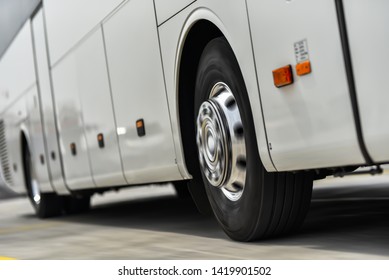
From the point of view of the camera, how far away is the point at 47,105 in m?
8.96

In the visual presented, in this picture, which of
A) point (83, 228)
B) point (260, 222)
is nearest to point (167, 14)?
point (260, 222)

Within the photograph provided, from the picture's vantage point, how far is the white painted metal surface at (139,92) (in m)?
5.46

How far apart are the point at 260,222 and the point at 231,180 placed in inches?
13.4

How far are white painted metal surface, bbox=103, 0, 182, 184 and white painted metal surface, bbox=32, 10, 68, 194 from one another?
249 cm

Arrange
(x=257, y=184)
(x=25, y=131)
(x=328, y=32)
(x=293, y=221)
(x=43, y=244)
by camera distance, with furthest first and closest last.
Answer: (x=25, y=131), (x=43, y=244), (x=293, y=221), (x=257, y=184), (x=328, y=32)

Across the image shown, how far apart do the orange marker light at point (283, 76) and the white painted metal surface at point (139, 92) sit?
164 centimetres

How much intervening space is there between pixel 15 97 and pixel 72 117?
3.47 meters

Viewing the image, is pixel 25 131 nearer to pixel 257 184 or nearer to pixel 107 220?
pixel 107 220

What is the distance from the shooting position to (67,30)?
7.79m

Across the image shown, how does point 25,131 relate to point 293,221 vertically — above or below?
above

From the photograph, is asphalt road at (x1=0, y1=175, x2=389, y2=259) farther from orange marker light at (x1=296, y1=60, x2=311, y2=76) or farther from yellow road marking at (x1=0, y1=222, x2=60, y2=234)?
orange marker light at (x1=296, y1=60, x2=311, y2=76)

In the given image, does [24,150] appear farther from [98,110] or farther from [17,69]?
[98,110]
